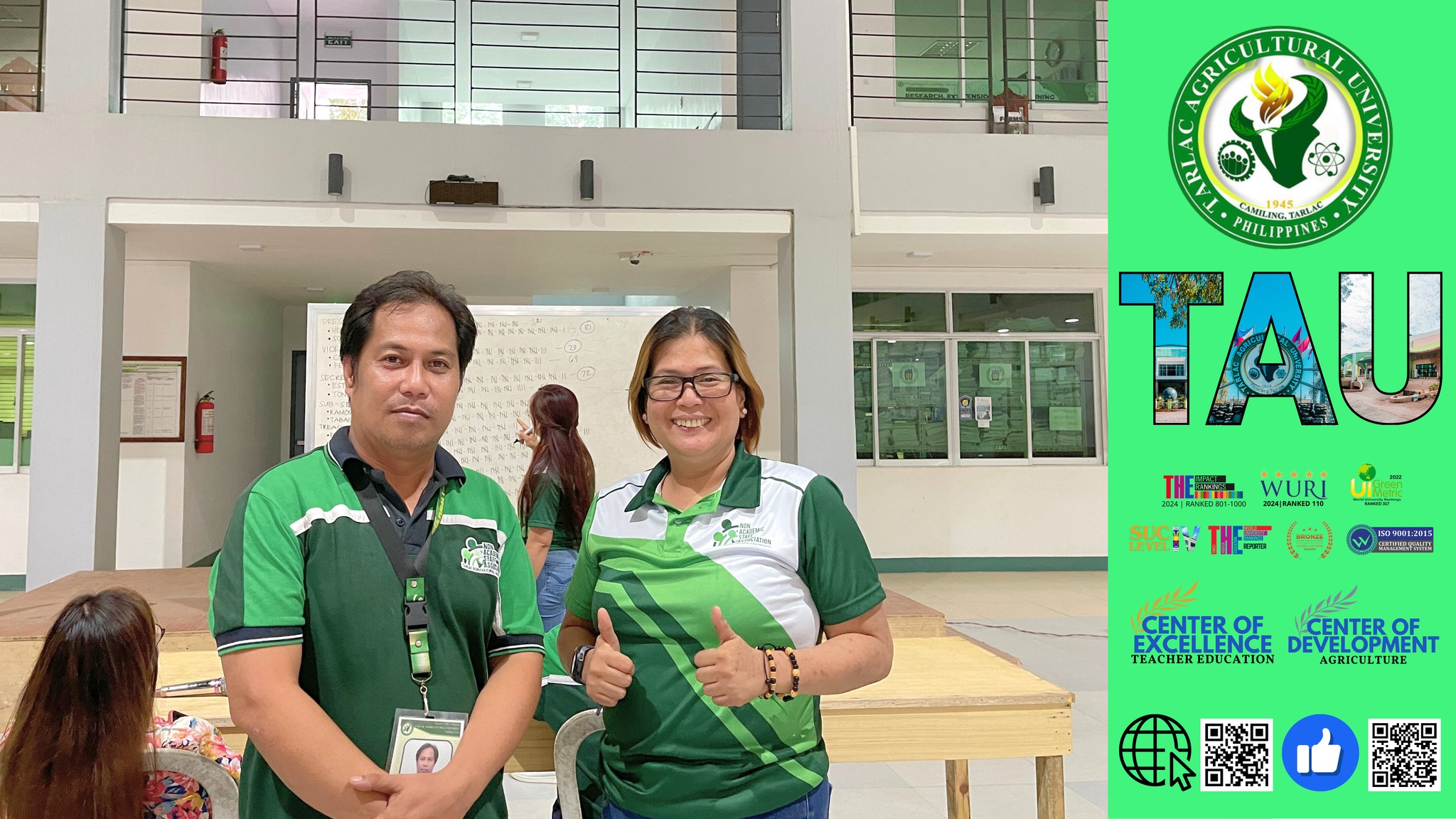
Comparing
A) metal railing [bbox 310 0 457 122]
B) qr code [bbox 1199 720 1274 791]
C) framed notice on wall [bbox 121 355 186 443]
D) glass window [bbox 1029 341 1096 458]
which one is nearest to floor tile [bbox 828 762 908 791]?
qr code [bbox 1199 720 1274 791]

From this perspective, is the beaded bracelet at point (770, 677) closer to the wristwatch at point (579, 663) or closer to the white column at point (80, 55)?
the wristwatch at point (579, 663)

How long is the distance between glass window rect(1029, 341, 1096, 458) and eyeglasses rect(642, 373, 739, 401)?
8.21 m

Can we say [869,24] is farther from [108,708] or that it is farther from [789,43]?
[108,708]

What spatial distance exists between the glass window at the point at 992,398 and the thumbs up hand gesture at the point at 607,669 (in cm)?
809

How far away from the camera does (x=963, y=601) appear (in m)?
7.61

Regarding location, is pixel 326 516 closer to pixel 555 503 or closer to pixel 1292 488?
pixel 555 503

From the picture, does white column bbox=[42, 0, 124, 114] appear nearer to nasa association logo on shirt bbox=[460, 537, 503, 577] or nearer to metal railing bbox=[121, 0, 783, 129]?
metal railing bbox=[121, 0, 783, 129]

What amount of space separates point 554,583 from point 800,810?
6.20ft

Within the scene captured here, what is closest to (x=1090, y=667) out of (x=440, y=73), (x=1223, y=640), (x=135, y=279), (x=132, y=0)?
(x=1223, y=640)

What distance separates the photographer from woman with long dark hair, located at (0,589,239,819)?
1.47 m

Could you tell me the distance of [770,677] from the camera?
4.57ft

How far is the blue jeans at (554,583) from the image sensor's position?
10.5ft

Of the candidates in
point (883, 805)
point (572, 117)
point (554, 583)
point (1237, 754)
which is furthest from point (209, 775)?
point (572, 117)

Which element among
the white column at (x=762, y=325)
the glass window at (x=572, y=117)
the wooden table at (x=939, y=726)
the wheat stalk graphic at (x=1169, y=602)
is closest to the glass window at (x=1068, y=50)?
the white column at (x=762, y=325)
